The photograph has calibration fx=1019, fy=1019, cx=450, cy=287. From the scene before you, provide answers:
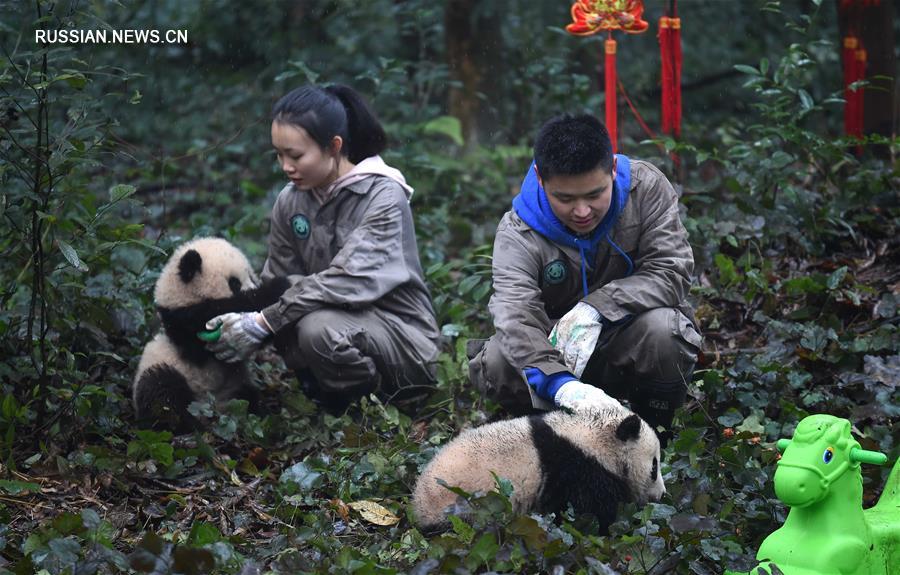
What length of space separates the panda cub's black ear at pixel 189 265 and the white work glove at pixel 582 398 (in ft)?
6.56

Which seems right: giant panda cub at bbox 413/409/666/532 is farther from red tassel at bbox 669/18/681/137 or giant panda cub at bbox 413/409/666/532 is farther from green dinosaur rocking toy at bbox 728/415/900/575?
red tassel at bbox 669/18/681/137

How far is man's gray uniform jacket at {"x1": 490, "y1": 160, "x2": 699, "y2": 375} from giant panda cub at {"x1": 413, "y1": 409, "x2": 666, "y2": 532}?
57cm

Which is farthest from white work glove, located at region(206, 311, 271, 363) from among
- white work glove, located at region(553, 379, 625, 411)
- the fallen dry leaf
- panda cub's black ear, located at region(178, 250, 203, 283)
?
white work glove, located at region(553, 379, 625, 411)

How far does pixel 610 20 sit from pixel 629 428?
326cm

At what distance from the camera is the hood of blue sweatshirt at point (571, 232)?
13.6 ft

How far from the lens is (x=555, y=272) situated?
4234mm

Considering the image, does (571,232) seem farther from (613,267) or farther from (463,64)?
(463,64)

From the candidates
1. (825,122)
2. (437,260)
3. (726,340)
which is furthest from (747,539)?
(825,122)

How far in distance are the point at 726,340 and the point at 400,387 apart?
5.50 feet

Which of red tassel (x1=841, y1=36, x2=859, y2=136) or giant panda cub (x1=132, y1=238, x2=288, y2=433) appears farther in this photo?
red tassel (x1=841, y1=36, x2=859, y2=136)

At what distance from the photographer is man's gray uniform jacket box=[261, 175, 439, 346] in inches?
189

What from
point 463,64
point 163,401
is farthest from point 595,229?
point 463,64

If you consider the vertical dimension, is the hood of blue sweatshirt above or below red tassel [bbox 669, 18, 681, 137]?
below

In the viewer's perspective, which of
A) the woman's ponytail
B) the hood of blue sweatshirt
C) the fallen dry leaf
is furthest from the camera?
the woman's ponytail
